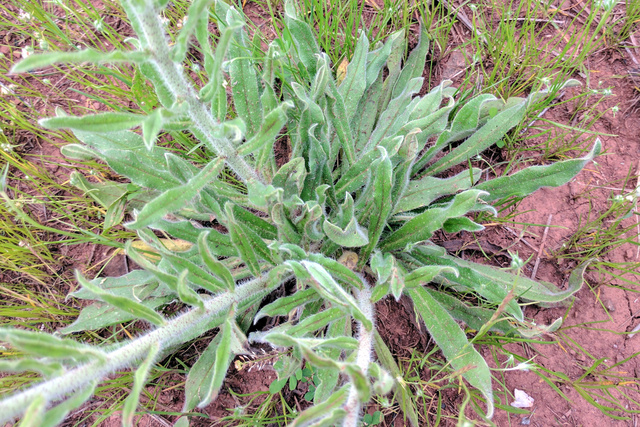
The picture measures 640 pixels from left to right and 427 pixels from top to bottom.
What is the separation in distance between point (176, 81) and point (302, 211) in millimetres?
920

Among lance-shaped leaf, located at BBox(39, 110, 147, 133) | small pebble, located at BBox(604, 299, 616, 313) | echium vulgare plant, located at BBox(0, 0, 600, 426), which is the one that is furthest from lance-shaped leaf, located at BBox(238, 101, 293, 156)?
small pebble, located at BBox(604, 299, 616, 313)

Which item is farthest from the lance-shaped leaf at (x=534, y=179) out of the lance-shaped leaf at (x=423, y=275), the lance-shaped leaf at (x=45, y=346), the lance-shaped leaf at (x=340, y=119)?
the lance-shaped leaf at (x=45, y=346)

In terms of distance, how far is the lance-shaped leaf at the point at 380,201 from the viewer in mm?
2051

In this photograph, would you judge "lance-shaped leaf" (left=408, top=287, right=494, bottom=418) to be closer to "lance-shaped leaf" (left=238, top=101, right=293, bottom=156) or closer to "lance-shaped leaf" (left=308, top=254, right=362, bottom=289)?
"lance-shaped leaf" (left=308, top=254, right=362, bottom=289)

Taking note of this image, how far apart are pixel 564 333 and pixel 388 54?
194 cm

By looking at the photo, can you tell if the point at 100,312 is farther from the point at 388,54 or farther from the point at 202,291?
the point at 388,54

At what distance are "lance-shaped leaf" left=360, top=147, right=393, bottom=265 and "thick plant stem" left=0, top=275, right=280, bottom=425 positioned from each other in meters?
0.57

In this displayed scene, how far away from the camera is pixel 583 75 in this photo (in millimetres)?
3090

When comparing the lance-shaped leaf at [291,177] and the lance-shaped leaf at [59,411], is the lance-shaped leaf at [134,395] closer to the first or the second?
the lance-shaped leaf at [59,411]

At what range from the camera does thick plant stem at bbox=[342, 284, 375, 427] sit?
1.55 meters

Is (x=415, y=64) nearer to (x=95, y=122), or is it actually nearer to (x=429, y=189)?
(x=429, y=189)

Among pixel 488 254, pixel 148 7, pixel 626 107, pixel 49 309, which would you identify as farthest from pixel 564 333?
pixel 49 309

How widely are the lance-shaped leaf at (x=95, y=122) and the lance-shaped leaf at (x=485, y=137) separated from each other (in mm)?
1782

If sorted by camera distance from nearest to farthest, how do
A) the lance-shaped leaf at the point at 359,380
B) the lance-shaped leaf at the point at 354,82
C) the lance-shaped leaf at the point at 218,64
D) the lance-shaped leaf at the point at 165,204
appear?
1. the lance-shaped leaf at the point at 359,380
2. the lance-shaped leaf at the point at 218,64
3. the lance-shaped leaf at the point at 165,204
4. the lance-shaped leaf at the point at 354,82
